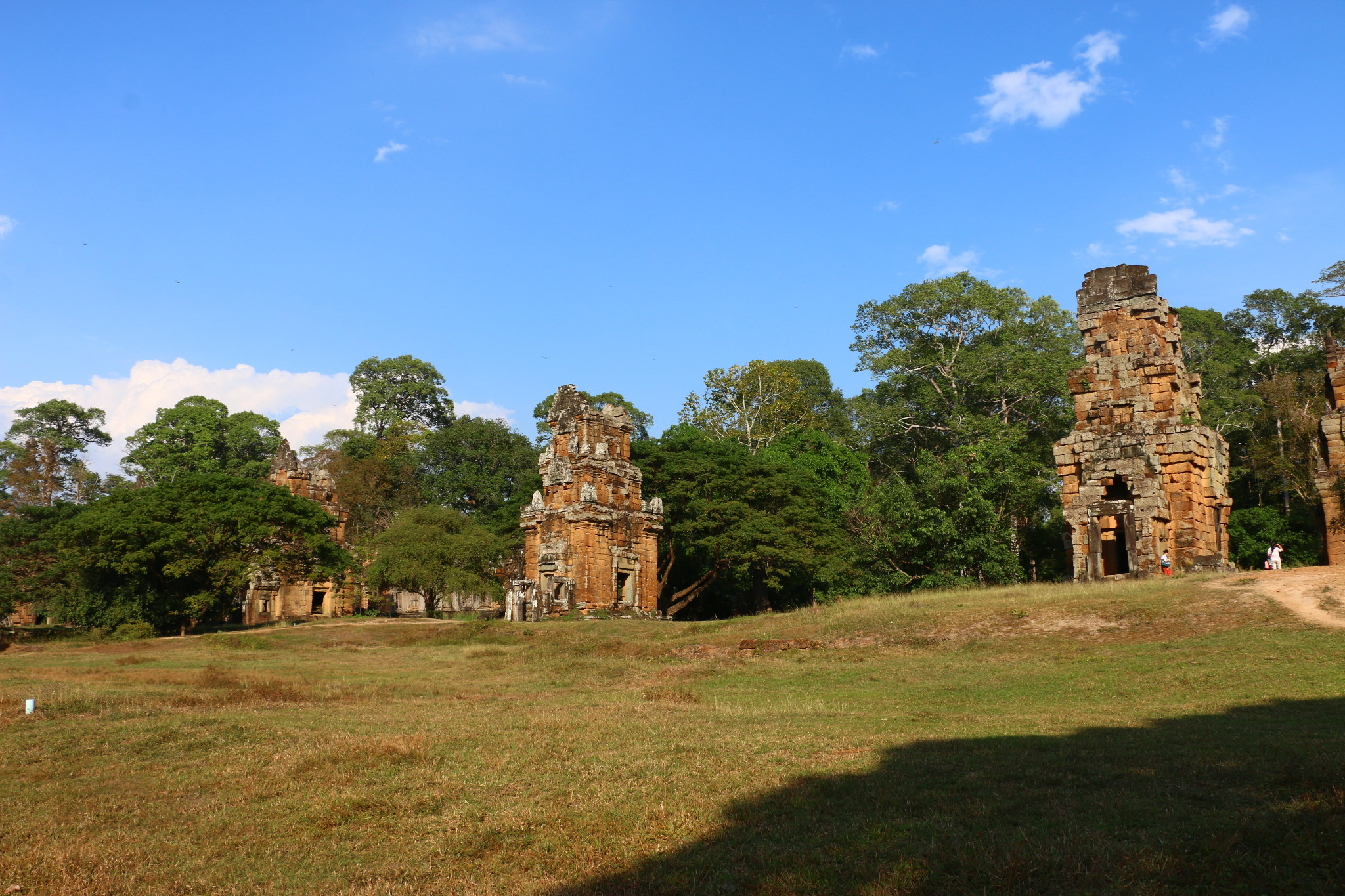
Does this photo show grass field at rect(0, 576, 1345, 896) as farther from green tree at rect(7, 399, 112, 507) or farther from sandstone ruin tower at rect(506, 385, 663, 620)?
green tree at rect(7, 399, 112, 507)

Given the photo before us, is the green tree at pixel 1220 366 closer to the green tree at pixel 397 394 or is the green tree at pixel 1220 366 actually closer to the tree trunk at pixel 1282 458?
the tree trunk at pixel 1282 458

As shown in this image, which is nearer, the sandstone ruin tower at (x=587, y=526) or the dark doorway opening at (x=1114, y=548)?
the dark doorway opening at (x=1114, y=548)

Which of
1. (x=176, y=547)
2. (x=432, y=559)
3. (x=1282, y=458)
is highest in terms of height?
(x=1282, y=458)

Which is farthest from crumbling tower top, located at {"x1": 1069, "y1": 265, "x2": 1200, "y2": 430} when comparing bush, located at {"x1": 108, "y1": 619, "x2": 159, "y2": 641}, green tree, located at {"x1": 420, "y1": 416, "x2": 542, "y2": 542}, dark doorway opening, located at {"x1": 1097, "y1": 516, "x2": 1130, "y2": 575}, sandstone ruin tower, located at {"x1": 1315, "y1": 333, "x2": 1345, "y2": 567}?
green tree, located at {"x1": 420, "y1": 416, "x2": 542, "y2": 542}

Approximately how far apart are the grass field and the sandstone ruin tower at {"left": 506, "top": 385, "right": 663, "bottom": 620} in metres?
13.3

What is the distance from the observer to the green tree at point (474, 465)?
57.3 metres

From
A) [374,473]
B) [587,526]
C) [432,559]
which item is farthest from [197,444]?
[587,526]

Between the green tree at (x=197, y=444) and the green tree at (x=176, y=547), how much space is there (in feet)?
76.3

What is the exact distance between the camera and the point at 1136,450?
80.2 ft

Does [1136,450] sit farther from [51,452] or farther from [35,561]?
[51,452]

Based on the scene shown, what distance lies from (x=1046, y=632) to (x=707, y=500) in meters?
19.7

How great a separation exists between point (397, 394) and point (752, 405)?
2884 cm

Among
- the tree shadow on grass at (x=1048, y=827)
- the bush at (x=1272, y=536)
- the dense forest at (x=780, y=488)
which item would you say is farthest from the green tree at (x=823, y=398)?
the tree shadow on grass at (x=1048, y=827)

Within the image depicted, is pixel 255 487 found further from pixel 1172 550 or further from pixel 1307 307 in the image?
pixel 1307 307
